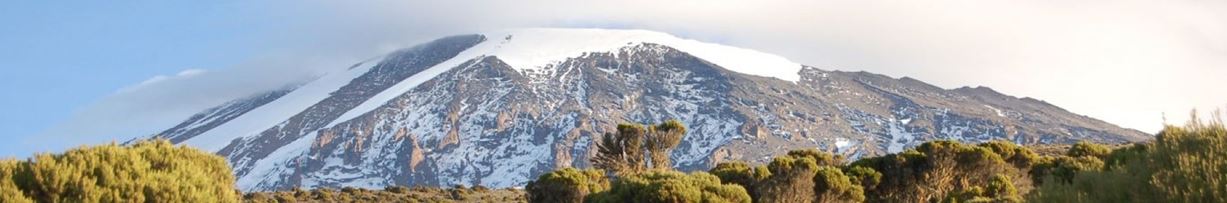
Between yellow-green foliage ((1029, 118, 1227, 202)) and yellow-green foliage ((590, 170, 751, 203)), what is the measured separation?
1383 centimetres

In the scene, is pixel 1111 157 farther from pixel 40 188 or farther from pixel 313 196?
pixel 313 196

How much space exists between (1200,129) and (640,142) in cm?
3431

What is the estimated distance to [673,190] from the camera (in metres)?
25.2

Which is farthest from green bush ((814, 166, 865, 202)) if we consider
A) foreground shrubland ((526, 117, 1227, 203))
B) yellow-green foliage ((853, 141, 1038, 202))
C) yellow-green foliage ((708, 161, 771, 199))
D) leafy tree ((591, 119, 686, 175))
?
leafy tree ((591, 119, 686, 175))

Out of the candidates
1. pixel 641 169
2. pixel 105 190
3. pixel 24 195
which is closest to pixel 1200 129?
pixel 105 190

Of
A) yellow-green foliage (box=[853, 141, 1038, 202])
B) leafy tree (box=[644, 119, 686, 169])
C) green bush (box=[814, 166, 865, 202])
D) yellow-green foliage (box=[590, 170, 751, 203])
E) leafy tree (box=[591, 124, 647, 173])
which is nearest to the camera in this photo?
yellow-green foliage (box=[590, 170, 751, 203])

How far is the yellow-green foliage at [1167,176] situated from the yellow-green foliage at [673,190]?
45.4 ft

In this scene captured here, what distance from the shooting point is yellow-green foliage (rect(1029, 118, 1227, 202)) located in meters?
10.0

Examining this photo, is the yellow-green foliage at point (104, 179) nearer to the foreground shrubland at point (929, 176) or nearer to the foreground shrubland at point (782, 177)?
the foreground shrubland at point (782, 177)

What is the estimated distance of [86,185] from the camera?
604 inches

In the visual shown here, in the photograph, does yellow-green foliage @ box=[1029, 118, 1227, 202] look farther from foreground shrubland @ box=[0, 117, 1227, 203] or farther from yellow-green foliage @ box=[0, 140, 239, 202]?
yellow-green foliage @ box=[0, 140, 239, 202]

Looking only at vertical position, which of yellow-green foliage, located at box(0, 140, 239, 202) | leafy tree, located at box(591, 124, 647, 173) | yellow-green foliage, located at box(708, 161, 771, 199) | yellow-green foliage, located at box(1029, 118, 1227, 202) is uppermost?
yellow-green foliage, located at box(1029, 118, 1227, 202)

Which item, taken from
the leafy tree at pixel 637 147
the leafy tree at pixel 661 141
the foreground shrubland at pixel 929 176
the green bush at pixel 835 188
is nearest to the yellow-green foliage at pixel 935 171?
the foreground shrubland at pixel 929 176

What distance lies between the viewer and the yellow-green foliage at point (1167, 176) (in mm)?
10000
